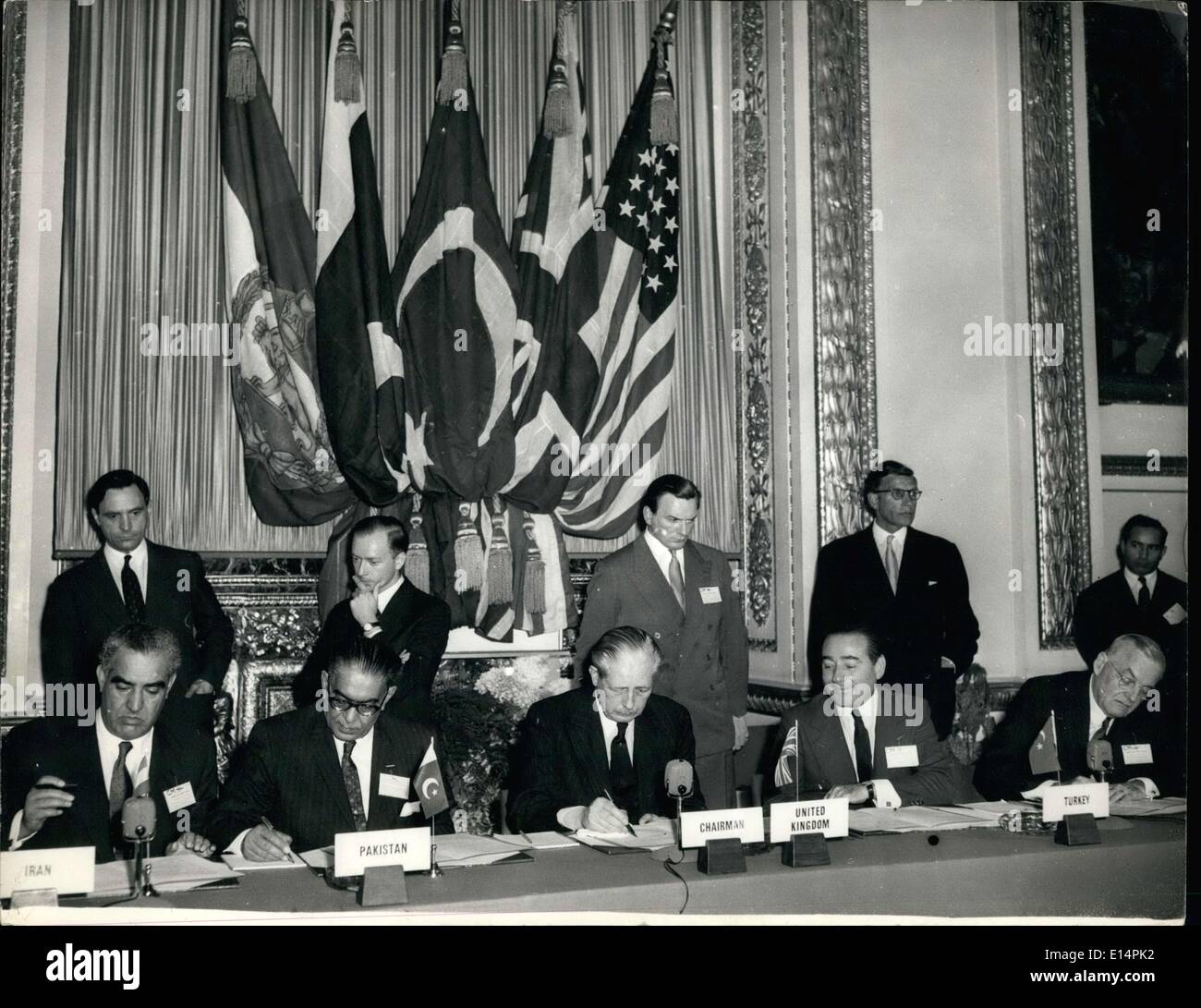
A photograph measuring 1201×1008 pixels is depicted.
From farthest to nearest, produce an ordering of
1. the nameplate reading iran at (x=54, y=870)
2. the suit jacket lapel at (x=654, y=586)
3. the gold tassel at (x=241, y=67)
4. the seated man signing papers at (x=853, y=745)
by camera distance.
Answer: the gold tassel at (x=241, y=67) → the suit jacket lapel at (x=654, y=586) → the seated man signing papers at (x=853, y=745) → the nameplate reading iran at (x=54, y=870)

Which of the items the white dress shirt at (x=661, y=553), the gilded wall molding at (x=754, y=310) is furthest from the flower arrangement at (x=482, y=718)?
the white dress shirt at (x=661, y=553)

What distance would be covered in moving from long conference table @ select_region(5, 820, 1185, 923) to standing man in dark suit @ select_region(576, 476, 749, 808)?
133 cm

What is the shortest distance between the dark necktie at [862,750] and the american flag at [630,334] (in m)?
1.85

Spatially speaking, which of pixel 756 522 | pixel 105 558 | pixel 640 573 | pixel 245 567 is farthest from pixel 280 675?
pixel 756 522

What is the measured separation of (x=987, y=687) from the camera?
4547 mm

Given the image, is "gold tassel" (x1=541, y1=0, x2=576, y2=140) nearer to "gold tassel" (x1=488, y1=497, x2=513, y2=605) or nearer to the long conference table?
"gold tassel" (x1=488, y1=497, x2=513, y2=605)

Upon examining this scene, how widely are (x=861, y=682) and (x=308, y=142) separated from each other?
3.16 metres

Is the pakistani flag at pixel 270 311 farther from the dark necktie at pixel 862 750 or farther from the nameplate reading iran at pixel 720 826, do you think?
the nameplate reading iran at pixel 720 826

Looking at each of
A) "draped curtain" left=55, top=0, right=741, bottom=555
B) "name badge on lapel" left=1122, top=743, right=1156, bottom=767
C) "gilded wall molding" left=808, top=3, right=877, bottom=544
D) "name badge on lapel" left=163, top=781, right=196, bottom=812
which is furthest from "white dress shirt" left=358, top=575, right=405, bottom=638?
"name badge on lapel" left=1122, top=743, right=1156, bottom=767

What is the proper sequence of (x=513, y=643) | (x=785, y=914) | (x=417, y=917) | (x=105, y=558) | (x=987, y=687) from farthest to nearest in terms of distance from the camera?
1. (x=513, y=643)
2. (x=987, y=687)
3. (x=105, y=558)
4. (x=785, y=914)
5. (x=417, y=917)

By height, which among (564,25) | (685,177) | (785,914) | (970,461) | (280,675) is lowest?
(785,914)

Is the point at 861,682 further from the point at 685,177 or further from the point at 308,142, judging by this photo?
the point at 308,142

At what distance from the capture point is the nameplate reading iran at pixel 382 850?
2238mm

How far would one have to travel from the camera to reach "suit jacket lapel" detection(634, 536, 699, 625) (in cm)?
396
